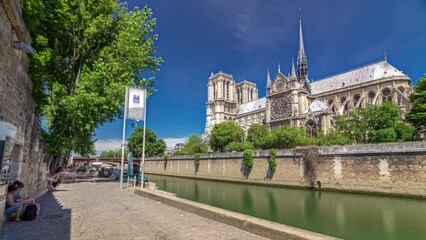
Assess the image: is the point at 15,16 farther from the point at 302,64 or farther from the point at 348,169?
the point at 302,64

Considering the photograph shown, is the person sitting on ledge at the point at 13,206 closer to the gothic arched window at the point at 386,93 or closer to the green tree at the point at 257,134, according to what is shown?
the green tree at the point at 257,134

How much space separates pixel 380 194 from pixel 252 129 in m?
44.1

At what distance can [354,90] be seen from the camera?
71.2 m

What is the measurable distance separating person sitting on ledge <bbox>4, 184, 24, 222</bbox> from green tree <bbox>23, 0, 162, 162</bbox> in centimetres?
961

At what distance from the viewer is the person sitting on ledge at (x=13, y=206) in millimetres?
7032

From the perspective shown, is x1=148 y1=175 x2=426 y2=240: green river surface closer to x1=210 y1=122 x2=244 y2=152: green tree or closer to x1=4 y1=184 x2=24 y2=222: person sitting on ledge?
x1=4 y1=184 x2=24 y2=222: person sitting on ledge

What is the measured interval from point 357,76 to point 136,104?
73793mm

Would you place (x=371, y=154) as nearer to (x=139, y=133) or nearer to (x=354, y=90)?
(x=354, y=90)

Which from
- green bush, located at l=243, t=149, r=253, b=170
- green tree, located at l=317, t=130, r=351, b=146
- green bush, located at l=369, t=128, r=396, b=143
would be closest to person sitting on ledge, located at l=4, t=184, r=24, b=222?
green bush, located at l=243, t=149, r=253, b=170

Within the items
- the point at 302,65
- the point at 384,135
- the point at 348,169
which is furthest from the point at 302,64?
the point at 348,169

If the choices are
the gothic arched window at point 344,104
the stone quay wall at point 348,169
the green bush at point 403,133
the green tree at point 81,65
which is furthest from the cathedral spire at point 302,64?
the green tree at point 81,65

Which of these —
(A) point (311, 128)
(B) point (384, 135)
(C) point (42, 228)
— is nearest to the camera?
(C) point (42, 228)

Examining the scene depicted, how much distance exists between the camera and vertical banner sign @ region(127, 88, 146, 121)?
16609 millimetres

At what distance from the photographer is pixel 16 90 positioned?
25.0 ft
